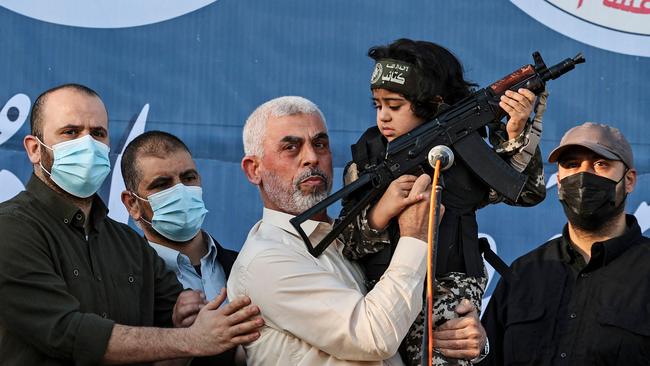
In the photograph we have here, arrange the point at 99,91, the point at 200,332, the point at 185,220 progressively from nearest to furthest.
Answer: the point at 200,332 < the point at 185,220 < the point at 99,91

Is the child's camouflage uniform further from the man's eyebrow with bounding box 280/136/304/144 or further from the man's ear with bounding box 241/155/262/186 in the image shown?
the man's ear with bounding box 241/155/262/186

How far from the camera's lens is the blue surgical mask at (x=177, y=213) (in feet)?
15.7

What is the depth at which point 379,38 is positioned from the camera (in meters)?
5.68

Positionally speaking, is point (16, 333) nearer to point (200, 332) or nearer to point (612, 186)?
point (200, 332)

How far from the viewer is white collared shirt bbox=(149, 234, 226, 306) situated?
4684mm

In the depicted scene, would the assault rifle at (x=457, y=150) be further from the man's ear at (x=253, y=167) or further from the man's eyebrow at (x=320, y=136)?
the man's ear at (x=253, y=167)

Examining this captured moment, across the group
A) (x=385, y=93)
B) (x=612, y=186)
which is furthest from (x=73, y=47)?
(x=612, y=186)

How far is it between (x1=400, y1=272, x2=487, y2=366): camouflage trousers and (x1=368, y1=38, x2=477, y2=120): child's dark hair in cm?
56

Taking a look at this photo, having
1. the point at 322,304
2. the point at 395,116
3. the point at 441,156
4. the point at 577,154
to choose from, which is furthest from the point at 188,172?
the point at 441,156

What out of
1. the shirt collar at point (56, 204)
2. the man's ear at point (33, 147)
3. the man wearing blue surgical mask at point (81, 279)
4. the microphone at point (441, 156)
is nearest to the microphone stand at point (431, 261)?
the microphone at point (441, 156)

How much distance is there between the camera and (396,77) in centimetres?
383

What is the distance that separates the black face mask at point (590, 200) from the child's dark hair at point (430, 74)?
1166mm

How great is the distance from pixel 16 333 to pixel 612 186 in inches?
102

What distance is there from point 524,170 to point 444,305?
534mm
